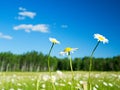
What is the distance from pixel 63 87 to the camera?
24.2ft

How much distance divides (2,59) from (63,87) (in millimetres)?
104368

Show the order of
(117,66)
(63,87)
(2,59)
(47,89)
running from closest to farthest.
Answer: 1. (47,89)
2. (63,87)
3. (117,66)
4. (2,59)

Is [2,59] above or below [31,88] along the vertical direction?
above

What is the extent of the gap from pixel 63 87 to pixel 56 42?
17.3ft

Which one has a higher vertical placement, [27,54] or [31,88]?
[27,54]

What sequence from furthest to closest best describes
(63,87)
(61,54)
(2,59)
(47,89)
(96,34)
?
(2,59) < (63,87) < (47,89) < (96,34) < (61,54)

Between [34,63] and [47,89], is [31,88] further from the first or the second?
[34,63]

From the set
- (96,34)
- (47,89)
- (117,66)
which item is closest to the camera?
(96,34)

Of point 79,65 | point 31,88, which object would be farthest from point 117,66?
point 31,88

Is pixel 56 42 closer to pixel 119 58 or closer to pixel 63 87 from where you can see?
pixel 63 87

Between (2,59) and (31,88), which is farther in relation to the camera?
(2,59)

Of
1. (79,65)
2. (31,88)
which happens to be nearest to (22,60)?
(79,65)

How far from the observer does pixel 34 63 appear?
11456 cm

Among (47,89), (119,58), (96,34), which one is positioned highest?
(119,58)
